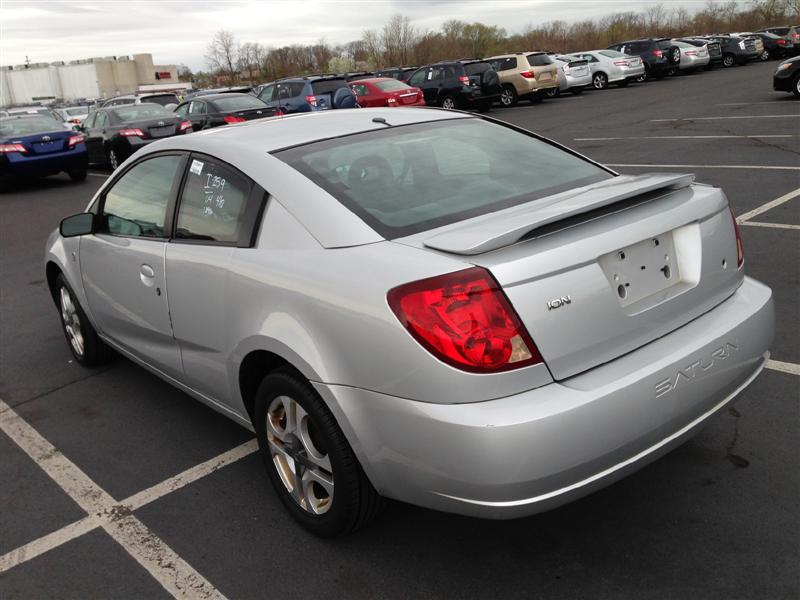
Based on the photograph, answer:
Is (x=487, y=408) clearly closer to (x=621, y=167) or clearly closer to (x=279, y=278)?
(x=279, y=278)

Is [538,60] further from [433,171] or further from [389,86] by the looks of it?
[433,171]

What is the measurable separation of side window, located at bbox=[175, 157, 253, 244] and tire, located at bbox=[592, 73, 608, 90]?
28256 mm

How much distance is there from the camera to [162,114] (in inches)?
659

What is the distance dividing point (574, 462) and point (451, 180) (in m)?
1.36

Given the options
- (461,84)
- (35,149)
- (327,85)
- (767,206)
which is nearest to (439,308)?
(767,206)

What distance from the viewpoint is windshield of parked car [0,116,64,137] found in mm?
15516

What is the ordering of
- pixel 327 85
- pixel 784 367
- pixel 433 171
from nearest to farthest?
pixel 433 171 → pixel 784 367 → pixel 327 85

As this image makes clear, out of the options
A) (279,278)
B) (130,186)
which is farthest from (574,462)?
(130,186)

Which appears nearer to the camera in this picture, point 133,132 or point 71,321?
point 71,321

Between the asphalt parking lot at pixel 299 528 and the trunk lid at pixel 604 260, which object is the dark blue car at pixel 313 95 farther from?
the trunk lid at pixel 604 260

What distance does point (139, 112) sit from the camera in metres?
17.2

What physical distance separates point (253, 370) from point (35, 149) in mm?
14213

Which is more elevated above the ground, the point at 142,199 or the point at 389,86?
the point at 389,86

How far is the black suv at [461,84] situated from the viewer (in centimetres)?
2352
